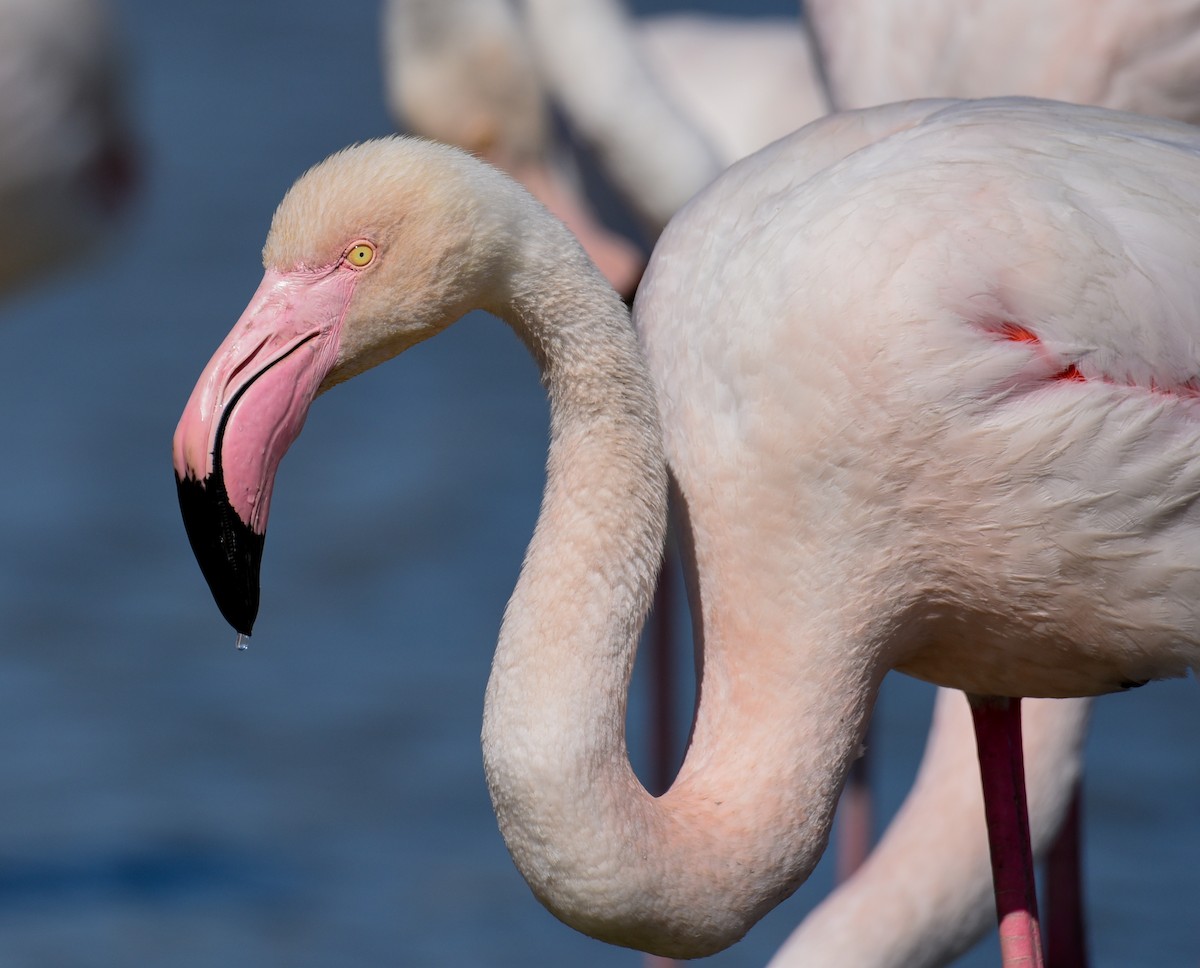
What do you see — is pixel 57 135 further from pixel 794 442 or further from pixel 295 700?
pixel 794 442

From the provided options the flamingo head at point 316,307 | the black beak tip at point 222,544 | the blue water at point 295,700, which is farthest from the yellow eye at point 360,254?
the blue water at point 295,700

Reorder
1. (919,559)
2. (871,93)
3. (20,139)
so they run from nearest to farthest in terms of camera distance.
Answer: (919,559) → (871,93) → (20,139)

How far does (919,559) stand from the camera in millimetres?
2951

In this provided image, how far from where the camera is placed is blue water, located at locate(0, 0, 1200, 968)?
561cm

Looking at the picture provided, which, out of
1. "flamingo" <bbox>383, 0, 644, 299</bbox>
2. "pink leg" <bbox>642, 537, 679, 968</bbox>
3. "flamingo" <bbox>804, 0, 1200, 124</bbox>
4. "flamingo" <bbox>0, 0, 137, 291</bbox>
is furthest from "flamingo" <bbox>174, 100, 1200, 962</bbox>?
"flamingo" <bbox>383, 0, 644, 299</bbox>

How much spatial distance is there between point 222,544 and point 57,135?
3435 mm

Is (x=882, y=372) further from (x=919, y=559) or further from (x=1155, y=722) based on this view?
(x=1155, y=722)

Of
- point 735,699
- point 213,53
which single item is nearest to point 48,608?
point 735,699

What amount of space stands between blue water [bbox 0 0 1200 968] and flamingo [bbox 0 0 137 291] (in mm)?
162

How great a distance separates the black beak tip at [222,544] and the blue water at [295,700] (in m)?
2.90

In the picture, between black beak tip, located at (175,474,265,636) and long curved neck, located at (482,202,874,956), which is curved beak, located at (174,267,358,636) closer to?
black beak tip, located at (175,474,265,636)

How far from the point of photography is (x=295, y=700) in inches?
268

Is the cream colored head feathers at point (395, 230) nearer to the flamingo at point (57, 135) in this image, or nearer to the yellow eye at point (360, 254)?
the yellow eye at point (360, 254)

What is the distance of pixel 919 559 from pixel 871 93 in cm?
172
